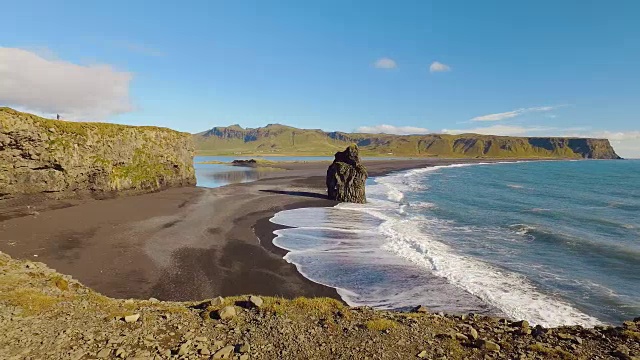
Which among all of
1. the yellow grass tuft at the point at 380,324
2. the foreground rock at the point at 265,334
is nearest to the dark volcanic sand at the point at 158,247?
the foreground rock at the point at 265,334

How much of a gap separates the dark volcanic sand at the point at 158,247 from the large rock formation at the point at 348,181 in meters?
10.8

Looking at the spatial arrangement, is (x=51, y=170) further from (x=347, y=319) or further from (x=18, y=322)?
(x=347, y=319)

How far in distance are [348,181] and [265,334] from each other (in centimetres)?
4023

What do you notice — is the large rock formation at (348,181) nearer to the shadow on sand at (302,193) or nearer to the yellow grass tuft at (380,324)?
the shadow on sand at (302,193)

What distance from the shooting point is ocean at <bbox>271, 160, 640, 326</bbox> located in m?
17.6

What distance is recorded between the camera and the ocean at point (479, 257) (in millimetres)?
17562

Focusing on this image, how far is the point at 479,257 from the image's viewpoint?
25406mm

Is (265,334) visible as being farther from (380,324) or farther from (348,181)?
(348,181)

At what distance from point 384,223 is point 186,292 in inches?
920

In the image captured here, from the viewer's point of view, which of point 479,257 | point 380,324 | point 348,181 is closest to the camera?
point 380,324

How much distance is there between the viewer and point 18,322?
1134 cm

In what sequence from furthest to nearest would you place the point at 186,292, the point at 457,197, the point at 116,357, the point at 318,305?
1. the point at 457,197
2. the point at 186,292
3. the point at 318,305
4. the point at 116,357

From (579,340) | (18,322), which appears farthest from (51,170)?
(579,340)

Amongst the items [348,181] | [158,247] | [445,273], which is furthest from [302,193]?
[445,273]
